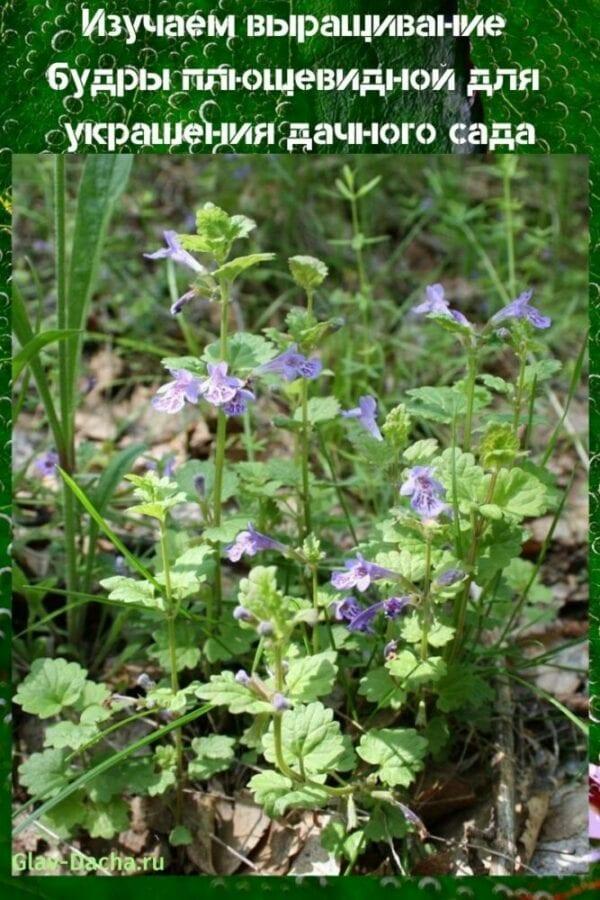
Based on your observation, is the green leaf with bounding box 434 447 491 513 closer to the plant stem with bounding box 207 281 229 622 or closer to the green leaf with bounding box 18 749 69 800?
the plant stem with bounding box 207 281 229 622

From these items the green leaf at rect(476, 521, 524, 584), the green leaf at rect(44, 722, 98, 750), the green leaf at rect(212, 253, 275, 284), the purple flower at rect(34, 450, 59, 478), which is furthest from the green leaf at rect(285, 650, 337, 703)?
the purple flower at rect(34, 450, 59, 478)

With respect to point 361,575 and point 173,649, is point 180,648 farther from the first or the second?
point 361,575

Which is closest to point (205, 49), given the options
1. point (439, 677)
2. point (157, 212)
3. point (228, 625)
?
point (228, 625)

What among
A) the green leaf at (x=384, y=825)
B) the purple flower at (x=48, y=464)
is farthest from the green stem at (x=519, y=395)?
the purple flower at (x=48, y=464)

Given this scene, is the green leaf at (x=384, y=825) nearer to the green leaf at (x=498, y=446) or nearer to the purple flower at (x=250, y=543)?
the purple flower at (x=250, y=543)

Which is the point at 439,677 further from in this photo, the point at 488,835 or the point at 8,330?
the point at 8,330

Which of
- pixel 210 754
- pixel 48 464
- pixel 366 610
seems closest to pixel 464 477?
pixel 366 610
